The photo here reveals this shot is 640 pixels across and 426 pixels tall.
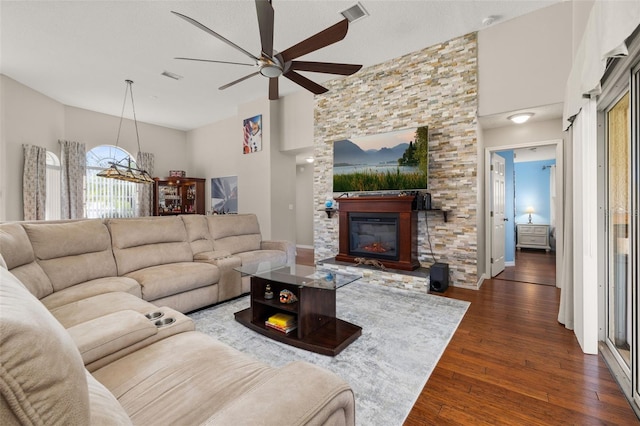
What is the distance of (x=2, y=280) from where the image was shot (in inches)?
23.0

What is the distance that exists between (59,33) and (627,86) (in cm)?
572

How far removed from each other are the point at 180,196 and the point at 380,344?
6768 mm

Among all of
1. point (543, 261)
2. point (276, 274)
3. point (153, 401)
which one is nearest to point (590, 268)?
point (276, 274)

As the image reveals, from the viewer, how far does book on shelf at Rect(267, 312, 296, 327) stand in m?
2.41

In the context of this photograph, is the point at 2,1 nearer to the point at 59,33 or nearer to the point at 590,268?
the point at 59,33

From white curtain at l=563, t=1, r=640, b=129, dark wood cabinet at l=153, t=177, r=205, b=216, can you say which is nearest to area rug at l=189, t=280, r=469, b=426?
white curtain at l=563, t=1, r=640, b=129

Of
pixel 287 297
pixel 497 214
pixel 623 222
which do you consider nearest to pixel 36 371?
pixel 287 297

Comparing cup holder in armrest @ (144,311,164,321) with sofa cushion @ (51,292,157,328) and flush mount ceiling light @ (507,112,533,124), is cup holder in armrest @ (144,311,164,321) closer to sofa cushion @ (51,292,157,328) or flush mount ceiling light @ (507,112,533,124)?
sofa cushion @ (51,292,157,328)

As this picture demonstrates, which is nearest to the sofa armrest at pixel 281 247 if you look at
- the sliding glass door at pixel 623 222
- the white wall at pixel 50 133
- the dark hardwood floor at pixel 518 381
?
the dark hardwood floor at pixel 518 381

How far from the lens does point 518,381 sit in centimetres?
186

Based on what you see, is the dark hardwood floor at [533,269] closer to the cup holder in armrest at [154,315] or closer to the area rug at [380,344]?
the area rug at [380,344]

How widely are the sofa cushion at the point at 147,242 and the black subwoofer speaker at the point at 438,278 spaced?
118 inches

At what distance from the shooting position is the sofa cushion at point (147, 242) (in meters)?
2.83

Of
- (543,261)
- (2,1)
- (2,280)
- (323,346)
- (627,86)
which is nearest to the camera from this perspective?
(2,280)
